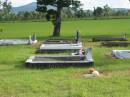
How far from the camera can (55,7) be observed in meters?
39.9

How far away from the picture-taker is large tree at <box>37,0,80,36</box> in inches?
1517

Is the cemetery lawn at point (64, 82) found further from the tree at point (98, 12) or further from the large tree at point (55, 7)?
the tree at point (98, 12)

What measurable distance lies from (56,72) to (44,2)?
83.2 feet

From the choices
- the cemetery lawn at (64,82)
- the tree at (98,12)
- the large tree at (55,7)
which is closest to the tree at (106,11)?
the tree at (98,12)

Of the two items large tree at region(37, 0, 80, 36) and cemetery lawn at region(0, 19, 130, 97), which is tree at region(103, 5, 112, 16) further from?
cemetery lawn at region(0, 19, 130, 97)

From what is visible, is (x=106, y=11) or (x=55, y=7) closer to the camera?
(x=55, y=7)

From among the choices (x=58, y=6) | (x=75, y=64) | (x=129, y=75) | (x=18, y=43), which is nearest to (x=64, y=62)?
(x=75, y=64)

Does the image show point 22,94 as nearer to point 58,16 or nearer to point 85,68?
point 85,68

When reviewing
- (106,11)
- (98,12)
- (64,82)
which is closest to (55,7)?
(64,82)

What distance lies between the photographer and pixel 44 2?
38.8 meters

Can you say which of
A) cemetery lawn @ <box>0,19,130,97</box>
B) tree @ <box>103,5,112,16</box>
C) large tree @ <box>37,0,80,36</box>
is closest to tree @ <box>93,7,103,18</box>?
tree @ <box>103,5,112,16</box>

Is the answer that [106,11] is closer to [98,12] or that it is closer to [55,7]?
[98,12]

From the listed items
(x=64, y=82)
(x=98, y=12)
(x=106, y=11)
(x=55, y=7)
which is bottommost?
(x=106, y=11)

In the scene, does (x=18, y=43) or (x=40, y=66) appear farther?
(x=18, y=43)
